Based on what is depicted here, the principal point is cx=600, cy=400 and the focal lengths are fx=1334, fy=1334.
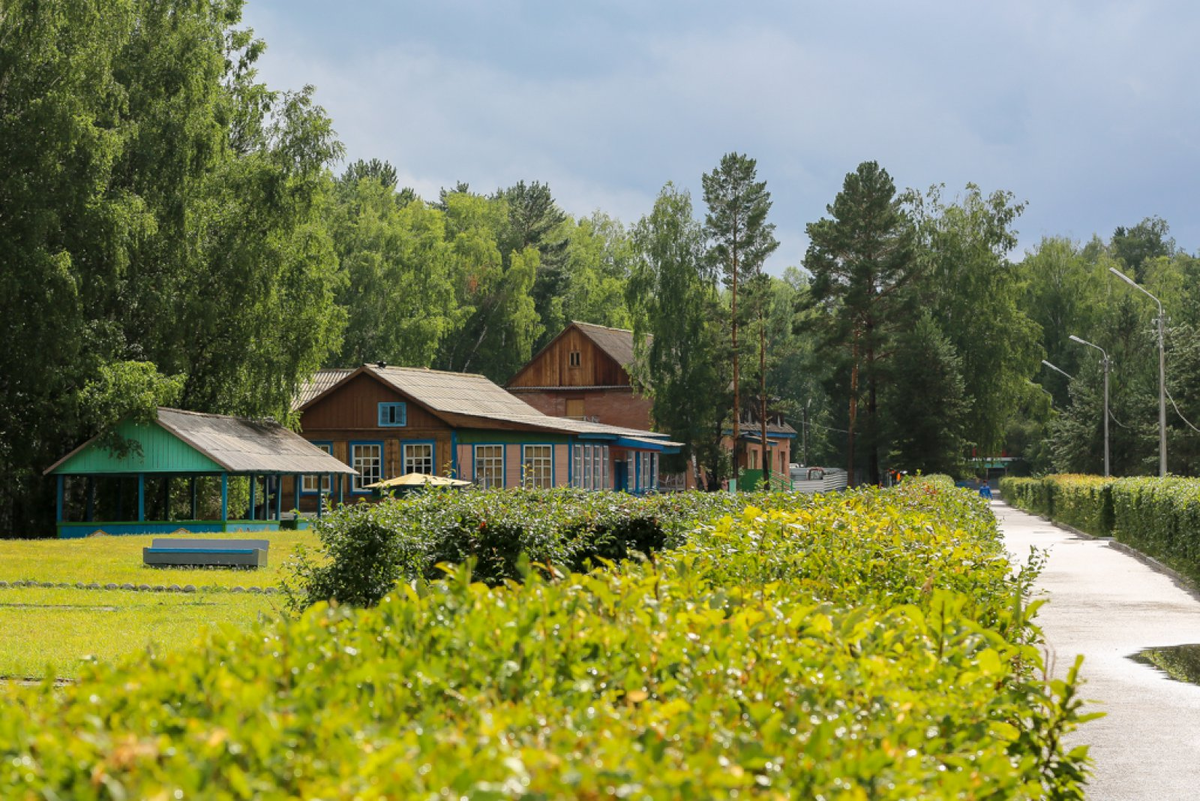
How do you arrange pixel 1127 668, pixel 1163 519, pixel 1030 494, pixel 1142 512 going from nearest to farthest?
pixel 1127 668 → pixel 1163 519 → pixel 1142 512 → pixel 1030 494

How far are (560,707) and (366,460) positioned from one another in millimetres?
50110

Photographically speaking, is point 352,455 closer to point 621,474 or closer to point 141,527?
point 621,474

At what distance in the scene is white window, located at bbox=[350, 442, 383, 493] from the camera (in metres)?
52.0

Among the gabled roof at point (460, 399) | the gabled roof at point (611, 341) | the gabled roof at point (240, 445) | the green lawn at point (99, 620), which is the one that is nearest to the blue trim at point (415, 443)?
the gabled roof at point (460, 399)

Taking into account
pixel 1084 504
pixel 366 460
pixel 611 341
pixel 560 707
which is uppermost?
pixel 611 341

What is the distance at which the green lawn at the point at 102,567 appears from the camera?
822 inches

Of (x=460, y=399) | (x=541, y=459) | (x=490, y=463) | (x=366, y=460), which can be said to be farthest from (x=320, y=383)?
(x=541, y=459)

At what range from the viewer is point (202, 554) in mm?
23031

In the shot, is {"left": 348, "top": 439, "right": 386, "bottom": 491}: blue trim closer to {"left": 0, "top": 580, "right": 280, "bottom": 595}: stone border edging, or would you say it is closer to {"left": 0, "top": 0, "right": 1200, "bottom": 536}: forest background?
{"left": 0, "top": 0, "right": 1200, "bottom": 536}: forest background

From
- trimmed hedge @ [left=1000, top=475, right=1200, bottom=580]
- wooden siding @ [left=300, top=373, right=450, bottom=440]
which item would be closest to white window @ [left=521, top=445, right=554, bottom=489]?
wooden siding @ [left=300, top=373, right=450, bottom=440]

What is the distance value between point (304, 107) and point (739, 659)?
132 feet

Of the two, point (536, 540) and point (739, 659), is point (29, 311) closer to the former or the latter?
point (536, 540)

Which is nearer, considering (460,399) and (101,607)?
(101,607)

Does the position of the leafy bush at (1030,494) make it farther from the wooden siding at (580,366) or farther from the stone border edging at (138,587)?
the stone border edging at (138,587)
